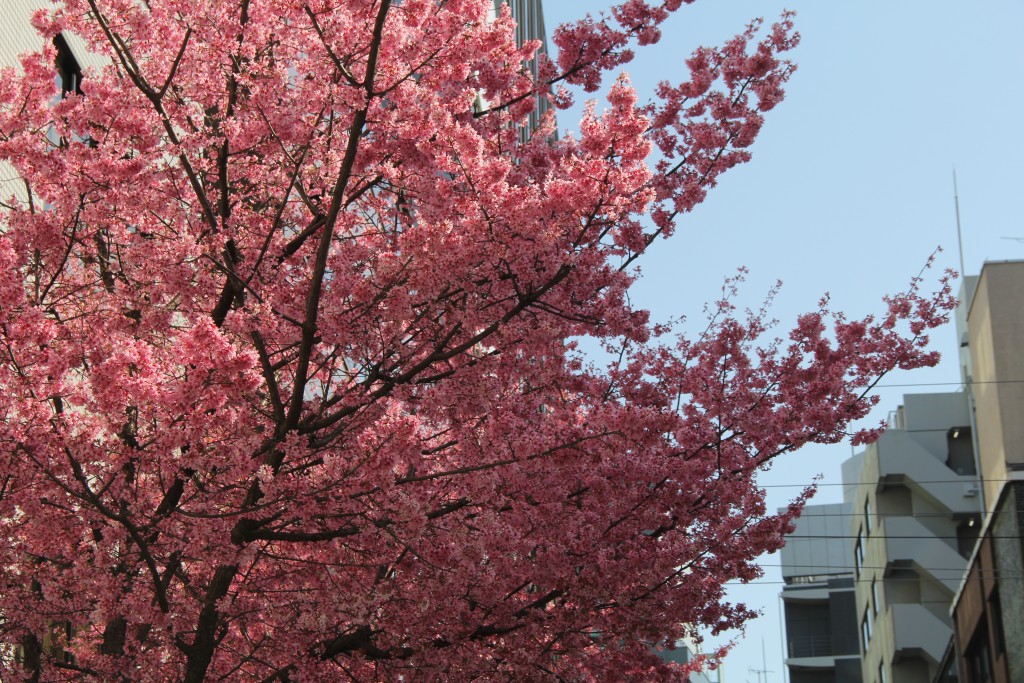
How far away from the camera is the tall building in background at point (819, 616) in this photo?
80.3 meters

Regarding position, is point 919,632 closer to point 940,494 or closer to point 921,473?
point 940,494

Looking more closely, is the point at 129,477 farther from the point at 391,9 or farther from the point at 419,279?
the point at 391,9

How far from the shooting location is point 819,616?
3253 inches

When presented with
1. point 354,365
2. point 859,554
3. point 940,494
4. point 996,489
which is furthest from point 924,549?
point 354,365

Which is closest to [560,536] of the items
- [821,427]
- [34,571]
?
[821,427]

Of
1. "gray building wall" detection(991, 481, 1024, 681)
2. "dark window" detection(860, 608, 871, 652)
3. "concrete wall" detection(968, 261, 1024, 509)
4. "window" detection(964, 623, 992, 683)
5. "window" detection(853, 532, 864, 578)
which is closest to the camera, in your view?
"gray building wall" detection(991, 481, 1024, 681)

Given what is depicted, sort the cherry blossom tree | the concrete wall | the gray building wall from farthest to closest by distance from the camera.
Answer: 1. the concrete wall
2. the gray building wall
3. the cherry blossom tree

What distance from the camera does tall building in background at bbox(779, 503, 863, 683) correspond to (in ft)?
263

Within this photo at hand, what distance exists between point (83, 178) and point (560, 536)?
517 cm

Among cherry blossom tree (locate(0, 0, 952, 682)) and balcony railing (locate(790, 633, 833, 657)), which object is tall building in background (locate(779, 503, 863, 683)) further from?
cherry blossom tree (locate(0, 0, 952, 682))

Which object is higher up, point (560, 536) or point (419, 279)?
point (419, 279)

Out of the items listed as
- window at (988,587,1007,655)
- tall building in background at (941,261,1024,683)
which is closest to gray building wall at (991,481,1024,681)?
tall building in background at (941,261,1024,683)

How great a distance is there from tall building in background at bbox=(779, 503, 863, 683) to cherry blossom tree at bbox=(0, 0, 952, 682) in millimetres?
68334

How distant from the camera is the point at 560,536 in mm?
12180
